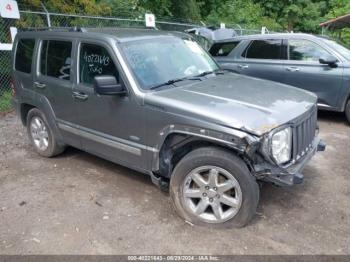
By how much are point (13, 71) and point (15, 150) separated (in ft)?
4.18

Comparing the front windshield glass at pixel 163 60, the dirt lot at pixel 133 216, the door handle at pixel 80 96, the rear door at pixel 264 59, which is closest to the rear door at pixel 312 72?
the rear door at pixel 264 59

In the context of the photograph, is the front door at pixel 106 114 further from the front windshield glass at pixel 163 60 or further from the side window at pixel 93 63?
the front windshield glass at pixel 163 60

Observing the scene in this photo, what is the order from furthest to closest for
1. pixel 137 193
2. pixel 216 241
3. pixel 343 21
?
pixel 343 21 < pixel 137 193 < pixel 216 241

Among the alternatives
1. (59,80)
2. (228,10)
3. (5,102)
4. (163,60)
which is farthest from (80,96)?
(228,10)

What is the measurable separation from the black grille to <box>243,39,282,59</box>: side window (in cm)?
382

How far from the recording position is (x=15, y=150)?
607cm

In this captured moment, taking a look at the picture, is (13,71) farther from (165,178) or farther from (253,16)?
(253,16)

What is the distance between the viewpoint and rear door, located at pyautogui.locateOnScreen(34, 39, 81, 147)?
477 cm

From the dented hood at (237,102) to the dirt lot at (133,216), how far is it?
3.53ft

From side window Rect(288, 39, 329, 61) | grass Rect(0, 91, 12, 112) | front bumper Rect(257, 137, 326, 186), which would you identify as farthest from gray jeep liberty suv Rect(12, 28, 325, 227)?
grass Rect(0, 91, 12, 112)

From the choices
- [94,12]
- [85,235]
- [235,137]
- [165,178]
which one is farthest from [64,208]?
[94,12]

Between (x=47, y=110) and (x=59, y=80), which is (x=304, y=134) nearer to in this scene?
(x=59, y=80)

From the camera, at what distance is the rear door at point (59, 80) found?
477 centimetres

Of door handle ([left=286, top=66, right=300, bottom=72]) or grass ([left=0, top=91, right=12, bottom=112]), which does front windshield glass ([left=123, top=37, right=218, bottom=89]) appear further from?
grass ([left=0, top=91, right=12, bottom=112])
